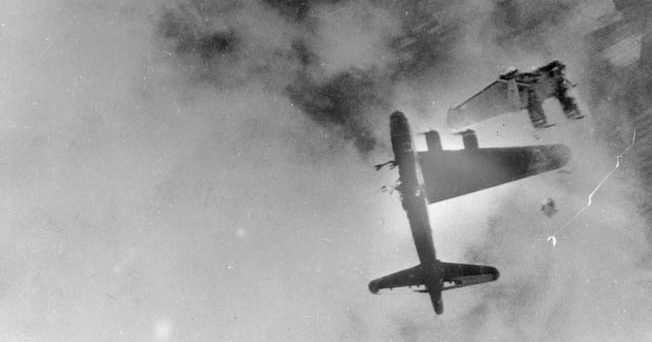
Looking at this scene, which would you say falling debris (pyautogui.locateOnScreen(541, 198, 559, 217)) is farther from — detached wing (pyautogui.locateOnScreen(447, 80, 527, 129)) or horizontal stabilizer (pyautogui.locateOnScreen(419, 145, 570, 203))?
detached wing (pyautogui.locateOnScreen(447, 80, 527, 129))

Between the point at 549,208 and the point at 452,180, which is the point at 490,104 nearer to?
the point at 452,180

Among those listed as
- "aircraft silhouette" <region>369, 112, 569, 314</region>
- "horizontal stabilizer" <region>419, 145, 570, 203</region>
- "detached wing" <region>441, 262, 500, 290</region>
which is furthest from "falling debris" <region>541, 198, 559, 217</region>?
"detached wing" <region>441, 262, 500, 290</region>

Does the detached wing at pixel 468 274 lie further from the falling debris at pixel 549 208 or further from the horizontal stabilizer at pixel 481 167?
the falling debris at pixel 549 208

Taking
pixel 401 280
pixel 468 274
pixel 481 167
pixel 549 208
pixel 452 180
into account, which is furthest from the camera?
pixel 549 208

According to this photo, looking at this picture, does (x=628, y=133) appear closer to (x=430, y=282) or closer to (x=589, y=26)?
(x=589, y=26)

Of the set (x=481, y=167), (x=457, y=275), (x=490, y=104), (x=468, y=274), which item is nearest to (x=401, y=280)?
(x=457, y=275)

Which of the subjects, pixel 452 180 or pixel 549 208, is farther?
pixel 549 208

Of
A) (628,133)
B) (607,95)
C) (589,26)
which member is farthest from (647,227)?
(589,26)
